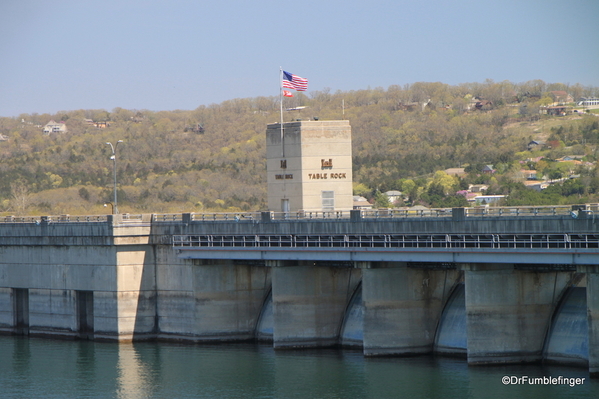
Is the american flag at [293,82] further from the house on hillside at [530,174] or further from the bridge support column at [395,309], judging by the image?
the house on hillside at [530,174]

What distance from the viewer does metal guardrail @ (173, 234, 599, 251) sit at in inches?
1886

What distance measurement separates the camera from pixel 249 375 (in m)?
55.6

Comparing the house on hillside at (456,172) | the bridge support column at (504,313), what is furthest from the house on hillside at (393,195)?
the bridge support column at (504,313)

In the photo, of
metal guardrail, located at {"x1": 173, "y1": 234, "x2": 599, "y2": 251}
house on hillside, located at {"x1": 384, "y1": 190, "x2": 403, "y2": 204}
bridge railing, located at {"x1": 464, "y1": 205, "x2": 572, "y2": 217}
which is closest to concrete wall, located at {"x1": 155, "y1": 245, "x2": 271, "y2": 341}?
metal guardrail, located at {"x1": 173, "y1": 234, "x2": 599, "y2": 251}

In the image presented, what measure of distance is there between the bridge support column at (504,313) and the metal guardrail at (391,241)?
1.43m

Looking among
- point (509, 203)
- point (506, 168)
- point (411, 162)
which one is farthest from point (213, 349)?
point (411, 162)

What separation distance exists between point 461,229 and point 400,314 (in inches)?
261

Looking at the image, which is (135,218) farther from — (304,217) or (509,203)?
(509,203)

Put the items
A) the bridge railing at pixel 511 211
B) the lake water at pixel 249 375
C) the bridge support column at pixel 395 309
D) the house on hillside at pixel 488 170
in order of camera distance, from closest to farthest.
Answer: the lake water at pixel 249 375 → the bridge railing at pixel 511 211 → the bridge support column at pixel 395 309 → the house on hillside at pixel 488 170

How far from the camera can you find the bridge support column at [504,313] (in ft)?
167

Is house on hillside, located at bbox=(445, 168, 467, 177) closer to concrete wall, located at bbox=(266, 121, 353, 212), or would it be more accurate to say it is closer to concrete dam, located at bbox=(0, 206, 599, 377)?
concrete dam, located at bbox=(0, 206, 599, 377)

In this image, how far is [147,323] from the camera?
67375 millimetres

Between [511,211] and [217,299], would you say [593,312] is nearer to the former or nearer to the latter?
[511,211]

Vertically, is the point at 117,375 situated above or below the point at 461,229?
below
